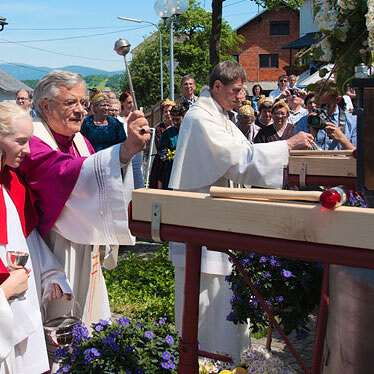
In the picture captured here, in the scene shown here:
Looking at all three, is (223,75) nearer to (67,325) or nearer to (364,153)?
(67,325)

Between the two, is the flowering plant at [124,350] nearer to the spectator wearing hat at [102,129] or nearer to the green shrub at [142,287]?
the green shrub at [142,287]

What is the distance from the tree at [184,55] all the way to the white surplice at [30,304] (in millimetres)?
44413

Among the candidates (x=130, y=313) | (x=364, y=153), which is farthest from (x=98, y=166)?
(x=130, y=313)

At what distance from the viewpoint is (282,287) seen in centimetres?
362

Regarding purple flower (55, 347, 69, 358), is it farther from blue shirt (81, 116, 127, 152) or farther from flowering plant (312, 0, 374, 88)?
blue shirt (81, 116, 127, 152)

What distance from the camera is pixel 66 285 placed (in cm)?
301

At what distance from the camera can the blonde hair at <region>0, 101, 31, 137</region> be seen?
2.60m

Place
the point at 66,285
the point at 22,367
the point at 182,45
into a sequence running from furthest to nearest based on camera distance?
the point at 182,45
the point at 66,285
the point at 22,367

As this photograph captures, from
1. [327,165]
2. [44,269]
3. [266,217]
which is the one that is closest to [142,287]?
[44,269]

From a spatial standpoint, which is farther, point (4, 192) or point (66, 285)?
point (66, 285)

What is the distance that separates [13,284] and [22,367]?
609mm

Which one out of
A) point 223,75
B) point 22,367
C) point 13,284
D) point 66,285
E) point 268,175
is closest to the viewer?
point 13,284

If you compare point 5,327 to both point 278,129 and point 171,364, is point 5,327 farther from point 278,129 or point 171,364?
point 278,129

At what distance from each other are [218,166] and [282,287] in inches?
36.0
